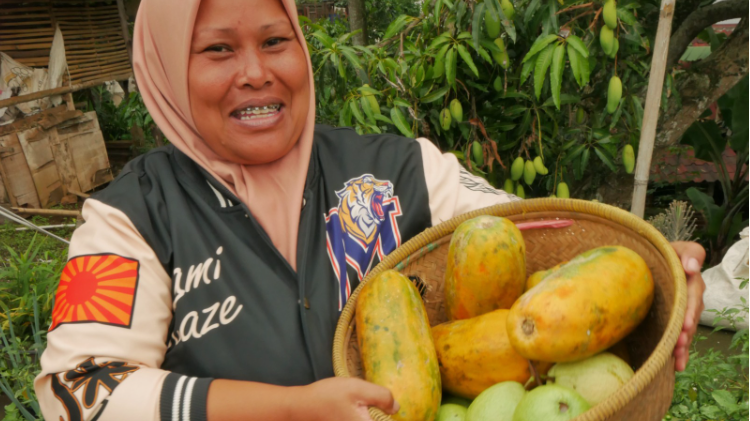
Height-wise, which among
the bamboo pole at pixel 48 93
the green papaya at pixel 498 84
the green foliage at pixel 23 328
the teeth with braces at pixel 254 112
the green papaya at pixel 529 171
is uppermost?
the teeth with braces at pixel 254 112

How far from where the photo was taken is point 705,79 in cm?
277

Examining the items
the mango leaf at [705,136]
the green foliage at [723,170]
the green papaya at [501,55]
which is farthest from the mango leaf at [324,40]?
the mango leaf at [705,136]

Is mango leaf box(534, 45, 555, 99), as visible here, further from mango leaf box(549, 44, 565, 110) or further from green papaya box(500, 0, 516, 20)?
green papaya box(500, 0, 516, 20)

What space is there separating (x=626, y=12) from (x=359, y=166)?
1127 mm

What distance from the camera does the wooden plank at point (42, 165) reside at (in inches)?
217

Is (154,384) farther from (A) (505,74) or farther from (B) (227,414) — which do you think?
(A) (505,74)

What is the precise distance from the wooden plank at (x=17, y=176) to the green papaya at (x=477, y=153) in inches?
186

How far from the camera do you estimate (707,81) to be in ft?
9.06

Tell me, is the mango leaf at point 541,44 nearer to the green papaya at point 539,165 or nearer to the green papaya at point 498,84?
the green papaya at point 498,84

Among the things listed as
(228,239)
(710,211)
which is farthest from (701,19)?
(228,239)

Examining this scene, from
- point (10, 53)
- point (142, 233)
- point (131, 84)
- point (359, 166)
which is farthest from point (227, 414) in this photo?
point (131, 84)

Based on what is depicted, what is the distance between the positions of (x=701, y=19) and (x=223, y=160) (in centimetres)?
232

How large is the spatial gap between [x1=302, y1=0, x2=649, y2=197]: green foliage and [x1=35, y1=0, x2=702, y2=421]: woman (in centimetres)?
68

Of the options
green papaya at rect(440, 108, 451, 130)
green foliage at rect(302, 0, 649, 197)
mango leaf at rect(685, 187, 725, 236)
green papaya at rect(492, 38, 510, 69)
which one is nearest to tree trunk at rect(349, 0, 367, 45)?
green foliage at rect(302, 0, 649, 197)
